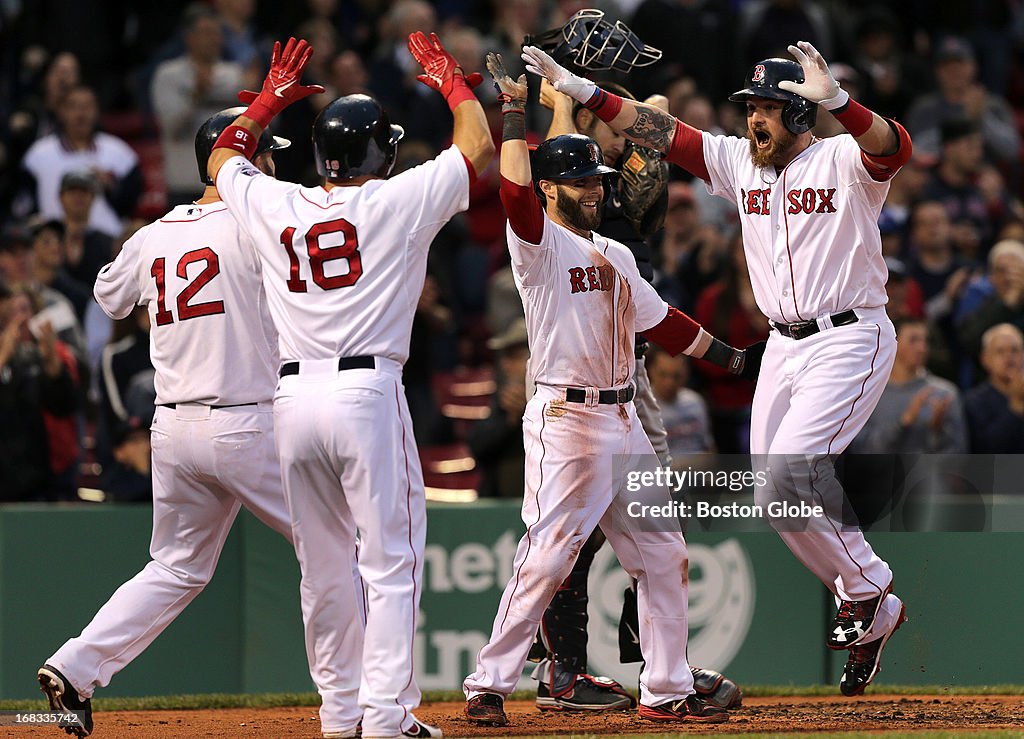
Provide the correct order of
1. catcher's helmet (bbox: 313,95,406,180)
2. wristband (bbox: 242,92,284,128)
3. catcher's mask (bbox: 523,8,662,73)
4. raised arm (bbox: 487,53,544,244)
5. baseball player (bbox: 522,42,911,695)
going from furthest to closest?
catcher's mask (bbox: 523,8,662,73)
baseball player (bbox: 522,42,911,695)
wristband (bbox: 242,92,284,128)
raised arm (bbox: 487,53,544,244)
catcher's helmet (bbox: 313,95,406,180)

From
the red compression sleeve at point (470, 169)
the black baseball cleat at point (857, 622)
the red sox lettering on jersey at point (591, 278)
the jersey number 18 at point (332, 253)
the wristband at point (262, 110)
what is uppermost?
the wristband at point (262, 110)

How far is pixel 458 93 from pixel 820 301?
1.85 meters

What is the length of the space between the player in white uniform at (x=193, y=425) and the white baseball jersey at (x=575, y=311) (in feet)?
3.64

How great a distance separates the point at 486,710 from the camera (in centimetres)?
680

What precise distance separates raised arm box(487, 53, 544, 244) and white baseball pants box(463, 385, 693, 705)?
2.49 feet

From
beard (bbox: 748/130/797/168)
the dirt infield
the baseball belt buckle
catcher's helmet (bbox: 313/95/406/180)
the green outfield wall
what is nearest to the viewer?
catcher's helmet (bbox: 313/95/406/180)

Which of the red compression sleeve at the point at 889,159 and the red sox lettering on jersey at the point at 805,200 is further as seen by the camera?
the red sox lettering on jersey at the point at 805,200

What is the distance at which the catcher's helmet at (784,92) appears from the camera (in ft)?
22.9

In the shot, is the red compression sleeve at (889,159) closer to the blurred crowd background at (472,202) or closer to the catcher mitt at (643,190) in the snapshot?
the catcher mitt at (643,190)

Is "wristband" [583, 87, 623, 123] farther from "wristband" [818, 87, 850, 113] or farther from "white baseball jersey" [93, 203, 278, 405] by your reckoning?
"white baseball jersey" [93, 203, 278, 405]

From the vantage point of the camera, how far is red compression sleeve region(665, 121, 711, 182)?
7367 millimetres

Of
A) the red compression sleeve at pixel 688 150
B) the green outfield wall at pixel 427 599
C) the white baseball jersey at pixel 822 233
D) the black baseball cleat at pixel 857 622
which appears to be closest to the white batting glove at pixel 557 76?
the red compression sleeve at pixel 688 150

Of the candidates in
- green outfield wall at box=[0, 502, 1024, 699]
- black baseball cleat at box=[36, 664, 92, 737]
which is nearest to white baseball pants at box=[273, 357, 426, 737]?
black baseball cleat at box=[36, 664, 92, 737]
